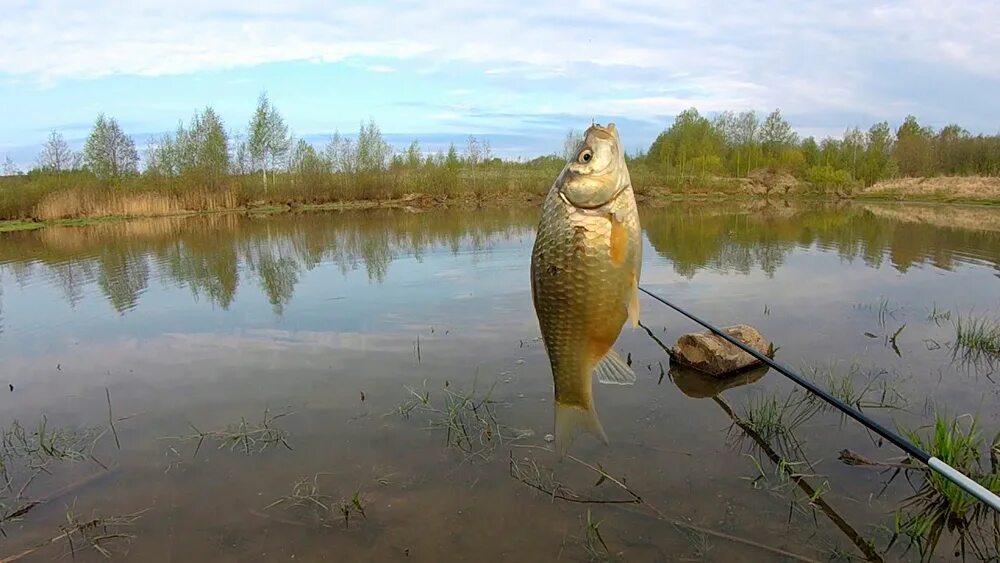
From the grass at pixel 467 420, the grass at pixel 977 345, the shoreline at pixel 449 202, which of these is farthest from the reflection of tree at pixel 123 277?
the shoreline at pixel 449 202

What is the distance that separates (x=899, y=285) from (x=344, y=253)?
16487 mm

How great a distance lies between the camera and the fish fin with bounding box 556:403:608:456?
2.97 meters

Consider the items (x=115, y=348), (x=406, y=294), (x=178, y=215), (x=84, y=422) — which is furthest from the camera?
(x=178, y=215)

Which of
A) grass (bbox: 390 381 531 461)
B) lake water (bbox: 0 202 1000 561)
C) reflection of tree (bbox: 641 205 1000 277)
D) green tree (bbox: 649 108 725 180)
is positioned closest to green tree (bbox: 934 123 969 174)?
green tree (bbox: 649 108 725 180)

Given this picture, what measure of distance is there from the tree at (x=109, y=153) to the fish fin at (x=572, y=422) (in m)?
53.2

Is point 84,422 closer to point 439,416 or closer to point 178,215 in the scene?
point 439,416

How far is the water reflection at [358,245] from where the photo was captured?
1654cm

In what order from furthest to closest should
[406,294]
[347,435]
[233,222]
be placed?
1. [233,222]
2. [406,294]
3. [347,435]

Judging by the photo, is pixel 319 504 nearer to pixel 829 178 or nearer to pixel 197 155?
pixel 197 155

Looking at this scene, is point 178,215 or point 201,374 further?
point 178,215

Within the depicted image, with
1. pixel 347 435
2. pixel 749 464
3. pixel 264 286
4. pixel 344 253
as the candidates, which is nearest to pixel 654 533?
pixel 749 464

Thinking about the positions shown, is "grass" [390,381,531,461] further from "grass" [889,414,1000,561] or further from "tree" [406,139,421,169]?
"tree" [406,139,421,169]

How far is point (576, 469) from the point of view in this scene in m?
5.75

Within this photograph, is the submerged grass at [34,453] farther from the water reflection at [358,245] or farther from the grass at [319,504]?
the water reflection at [358,245]
